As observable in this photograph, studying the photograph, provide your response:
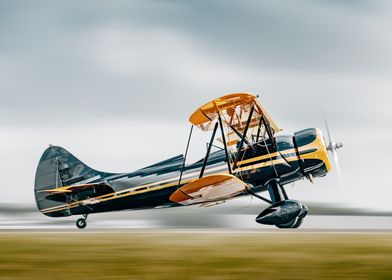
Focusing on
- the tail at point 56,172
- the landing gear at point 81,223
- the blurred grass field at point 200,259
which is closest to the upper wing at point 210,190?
the landing gear at point 81,223

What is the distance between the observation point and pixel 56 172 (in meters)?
21.3

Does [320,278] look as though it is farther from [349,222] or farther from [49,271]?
[349,222]

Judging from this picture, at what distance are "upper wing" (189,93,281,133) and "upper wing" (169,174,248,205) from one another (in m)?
2.08

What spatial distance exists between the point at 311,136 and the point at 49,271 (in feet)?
37.6

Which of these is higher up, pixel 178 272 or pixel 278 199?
pixel 178 272

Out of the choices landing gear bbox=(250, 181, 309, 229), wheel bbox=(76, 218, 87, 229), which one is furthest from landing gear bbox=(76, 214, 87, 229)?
landing gear bbox=(250, 181, 309, 229)

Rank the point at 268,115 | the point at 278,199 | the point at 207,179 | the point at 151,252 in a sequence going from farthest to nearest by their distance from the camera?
the point at 268,115
the point at 278,199
the point at 207,179
the point at 151,252

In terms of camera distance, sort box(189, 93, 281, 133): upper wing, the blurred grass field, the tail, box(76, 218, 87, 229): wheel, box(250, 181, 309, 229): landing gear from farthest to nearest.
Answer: the tail → box(76, 218, 87, 229): wheel → box(189, 93, 281, 133): upper wing → box(250, 181, 309, 229): landing gear → the blurred grass field

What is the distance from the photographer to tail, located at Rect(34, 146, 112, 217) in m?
21.1

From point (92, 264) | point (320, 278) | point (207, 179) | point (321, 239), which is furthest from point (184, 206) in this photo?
point (320, 278)

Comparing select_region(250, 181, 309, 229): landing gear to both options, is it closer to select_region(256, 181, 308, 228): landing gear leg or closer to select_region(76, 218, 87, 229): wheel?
select_region(256, 181, 308, 228): landing gear leg

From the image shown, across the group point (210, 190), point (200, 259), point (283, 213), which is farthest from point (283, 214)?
point (200, 259)

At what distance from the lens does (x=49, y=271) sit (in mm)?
8219

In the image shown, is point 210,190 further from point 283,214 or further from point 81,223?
point 81,223
